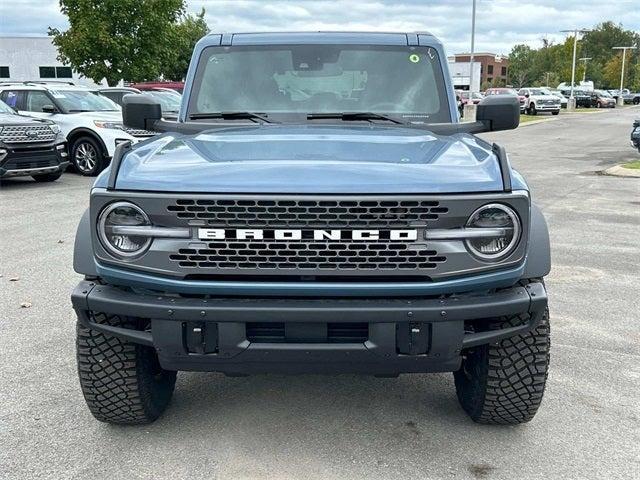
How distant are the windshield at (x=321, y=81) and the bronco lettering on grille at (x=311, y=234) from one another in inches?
60.4

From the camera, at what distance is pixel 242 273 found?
2762 millimetres

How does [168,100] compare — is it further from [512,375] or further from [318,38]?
[512,375]

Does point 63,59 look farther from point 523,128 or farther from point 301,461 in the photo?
point 301,461

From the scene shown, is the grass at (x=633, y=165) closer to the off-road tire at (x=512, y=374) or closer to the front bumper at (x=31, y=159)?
the front bumper at (x=31, y=159)

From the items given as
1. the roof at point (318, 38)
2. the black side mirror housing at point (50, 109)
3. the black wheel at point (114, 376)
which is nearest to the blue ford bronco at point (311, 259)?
the black wheel at point (114, 376)

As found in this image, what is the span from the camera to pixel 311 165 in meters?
2.84

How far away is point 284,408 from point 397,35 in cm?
252

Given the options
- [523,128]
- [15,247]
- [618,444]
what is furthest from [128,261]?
[523,128]

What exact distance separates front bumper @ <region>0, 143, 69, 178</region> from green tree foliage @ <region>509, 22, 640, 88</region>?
85.3 m

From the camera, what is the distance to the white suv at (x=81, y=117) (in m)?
13.0

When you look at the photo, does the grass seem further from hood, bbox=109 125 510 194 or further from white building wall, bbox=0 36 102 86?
white building wall, bbox=0 36 102 86

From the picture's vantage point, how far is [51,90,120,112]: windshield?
13922 millimetres

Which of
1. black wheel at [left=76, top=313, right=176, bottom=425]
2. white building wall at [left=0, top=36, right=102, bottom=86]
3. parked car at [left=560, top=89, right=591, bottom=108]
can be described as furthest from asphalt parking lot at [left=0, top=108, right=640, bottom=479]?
parked car at [left=560, top=89, right=591, bottom=108]

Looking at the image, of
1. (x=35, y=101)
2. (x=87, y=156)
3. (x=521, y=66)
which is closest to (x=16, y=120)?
(x=87, y=156)
